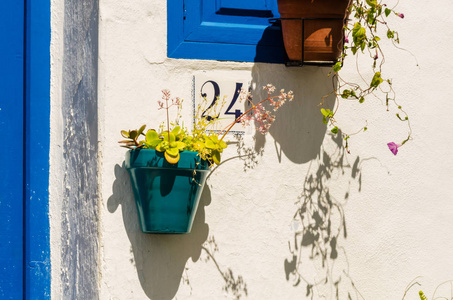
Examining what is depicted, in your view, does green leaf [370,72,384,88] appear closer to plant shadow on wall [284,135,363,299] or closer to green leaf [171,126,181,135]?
plant shadow on wall [284,135,363,299]

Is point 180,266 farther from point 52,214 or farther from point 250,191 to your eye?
point 52,214

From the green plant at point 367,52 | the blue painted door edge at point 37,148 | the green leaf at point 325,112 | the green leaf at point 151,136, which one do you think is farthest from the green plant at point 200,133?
the blue painted door edge at point 37,148

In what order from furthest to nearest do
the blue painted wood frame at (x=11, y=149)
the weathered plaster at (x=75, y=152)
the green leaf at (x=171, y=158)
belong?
the blue painted wood frame at (x=11, y=149), the weathered plaster at (x=75, y=152), the green leaf at (x=171, y=158)

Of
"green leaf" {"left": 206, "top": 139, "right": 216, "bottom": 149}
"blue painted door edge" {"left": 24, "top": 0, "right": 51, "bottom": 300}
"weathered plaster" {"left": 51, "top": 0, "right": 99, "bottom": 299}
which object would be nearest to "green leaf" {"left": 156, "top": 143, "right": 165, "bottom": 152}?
"green leaf" {"left": 206, "top": 139, "right": 216, "bottom": 149}

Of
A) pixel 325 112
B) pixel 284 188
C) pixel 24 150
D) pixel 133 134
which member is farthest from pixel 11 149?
pixel 325 112

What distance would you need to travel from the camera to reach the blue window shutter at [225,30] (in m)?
3.08

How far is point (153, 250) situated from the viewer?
294cm

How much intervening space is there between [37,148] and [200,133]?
904 mm

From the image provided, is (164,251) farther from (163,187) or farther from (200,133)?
(200,133)

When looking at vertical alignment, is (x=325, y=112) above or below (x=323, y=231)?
above

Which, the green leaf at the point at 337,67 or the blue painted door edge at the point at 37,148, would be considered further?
the blue painted door edge at the point at 37,148

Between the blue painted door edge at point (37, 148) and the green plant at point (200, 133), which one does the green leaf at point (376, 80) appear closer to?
the green plant at point (200, 133)

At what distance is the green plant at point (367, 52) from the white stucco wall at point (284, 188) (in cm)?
4

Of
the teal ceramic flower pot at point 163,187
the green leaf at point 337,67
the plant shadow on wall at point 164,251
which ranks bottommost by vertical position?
the plant shadow on wall at point 164,251
